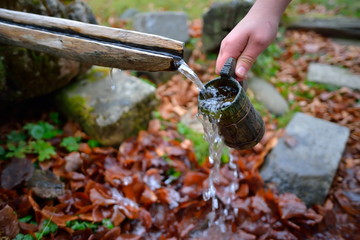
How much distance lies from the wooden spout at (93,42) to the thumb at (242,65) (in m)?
0.37

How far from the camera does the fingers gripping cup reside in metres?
1.47

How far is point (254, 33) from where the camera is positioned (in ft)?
5.26

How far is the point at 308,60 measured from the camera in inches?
184

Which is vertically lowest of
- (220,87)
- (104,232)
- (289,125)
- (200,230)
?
(200,230)

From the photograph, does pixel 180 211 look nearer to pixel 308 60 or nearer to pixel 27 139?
pixel 27 139

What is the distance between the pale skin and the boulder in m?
1.84

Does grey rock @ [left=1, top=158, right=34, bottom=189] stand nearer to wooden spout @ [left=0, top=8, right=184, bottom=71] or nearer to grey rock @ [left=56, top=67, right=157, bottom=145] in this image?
grey rock @ [left=56, top=67, right=157, bottom=145]

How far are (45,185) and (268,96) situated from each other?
10.4ft

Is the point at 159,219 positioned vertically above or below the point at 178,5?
below

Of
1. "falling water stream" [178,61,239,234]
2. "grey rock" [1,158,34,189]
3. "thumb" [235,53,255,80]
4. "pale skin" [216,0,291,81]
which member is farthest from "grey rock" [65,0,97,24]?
"thumb" [235,53,255,80]

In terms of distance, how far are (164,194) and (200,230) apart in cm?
45

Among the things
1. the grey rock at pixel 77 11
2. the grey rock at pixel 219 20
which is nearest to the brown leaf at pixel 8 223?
the grey rock at pixel 77 11

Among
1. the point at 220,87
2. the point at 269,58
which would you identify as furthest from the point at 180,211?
the point at 269,58

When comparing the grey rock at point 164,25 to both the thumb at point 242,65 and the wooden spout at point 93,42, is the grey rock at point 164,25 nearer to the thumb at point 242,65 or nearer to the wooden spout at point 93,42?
the wooden spout at point 93,42
